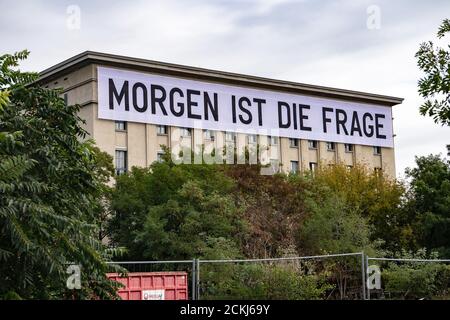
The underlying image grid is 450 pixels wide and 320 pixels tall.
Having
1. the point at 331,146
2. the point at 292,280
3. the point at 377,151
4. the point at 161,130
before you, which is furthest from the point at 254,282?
the point at 377,151

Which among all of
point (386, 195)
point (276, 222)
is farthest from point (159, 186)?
point (386, 195)

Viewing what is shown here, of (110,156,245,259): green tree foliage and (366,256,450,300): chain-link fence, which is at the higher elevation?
(110,156,245,259): green tree foliage

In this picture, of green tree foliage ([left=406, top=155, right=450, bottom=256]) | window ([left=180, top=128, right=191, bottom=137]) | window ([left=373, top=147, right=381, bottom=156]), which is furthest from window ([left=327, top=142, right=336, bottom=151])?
green tree foliage ([left=406, top=155, right=450, bottom=256])

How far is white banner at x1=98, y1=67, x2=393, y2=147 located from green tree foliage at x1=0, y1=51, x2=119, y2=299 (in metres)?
45.3

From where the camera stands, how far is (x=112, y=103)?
59.2m

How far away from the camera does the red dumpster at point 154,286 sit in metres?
20.2

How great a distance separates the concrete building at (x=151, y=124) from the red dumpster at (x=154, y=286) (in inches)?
1490

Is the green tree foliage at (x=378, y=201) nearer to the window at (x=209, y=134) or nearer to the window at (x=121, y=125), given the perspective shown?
the window at (x=209, y=134)

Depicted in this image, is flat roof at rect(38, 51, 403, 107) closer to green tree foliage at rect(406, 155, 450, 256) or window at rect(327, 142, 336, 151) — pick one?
window at rect(327, 142, 336, 151)

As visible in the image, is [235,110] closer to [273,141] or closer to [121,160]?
[273,141]

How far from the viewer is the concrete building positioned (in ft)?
194

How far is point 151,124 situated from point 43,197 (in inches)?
1971

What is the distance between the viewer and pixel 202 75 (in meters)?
64.0
